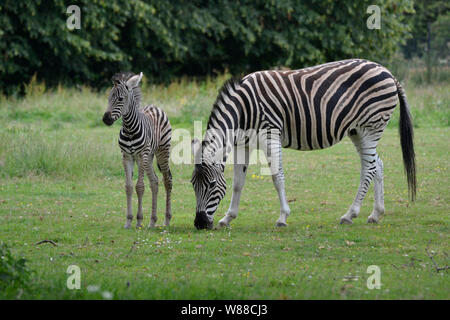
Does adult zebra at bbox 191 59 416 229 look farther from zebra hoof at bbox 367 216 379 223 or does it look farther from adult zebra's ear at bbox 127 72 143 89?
adult zebra's ear at bbox 127 72 143 89

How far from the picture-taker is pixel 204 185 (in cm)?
895

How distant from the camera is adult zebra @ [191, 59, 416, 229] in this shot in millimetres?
9234

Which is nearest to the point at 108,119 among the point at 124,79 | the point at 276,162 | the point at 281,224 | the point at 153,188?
the point at 124,79

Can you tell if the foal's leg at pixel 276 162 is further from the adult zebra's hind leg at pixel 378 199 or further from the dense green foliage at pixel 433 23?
the dense green foliage at pixel 433 23

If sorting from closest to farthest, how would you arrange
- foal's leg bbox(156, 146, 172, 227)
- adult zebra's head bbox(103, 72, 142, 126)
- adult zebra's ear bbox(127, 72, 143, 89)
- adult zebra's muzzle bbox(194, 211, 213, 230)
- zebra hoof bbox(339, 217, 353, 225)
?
adult zebra's head bbox(103, 72, 142, 126) → adult zebra's ear bbox(127, 72, 143, 89) → adult zebra's muzzle bbox(194, 211, 213, 230) → foal's leg bbox(156, 146, 172, 227) → zebra hoof bbox(339, 217, 353, 225)

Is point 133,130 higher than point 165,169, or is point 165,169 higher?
point 133,130

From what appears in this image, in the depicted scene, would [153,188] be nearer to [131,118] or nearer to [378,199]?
[131,118]

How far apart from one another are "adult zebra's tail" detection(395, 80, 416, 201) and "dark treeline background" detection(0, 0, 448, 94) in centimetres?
1572

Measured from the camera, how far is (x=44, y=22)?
23.9 metres

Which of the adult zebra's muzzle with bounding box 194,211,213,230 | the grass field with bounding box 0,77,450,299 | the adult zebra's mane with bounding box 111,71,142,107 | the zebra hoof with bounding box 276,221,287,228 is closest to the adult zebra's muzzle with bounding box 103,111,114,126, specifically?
the adult zebra's mane with bounding box 111,71,142,107

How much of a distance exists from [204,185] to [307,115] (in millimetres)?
1912
